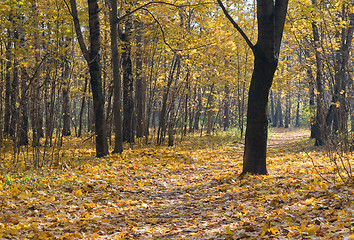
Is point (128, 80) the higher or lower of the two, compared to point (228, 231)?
higher

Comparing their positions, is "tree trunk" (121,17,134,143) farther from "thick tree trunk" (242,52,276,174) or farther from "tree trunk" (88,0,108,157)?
"thick tree trunk" (242,52,276,174)

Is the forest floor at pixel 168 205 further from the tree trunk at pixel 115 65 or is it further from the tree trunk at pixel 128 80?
the tree trunk at pixel 128 80

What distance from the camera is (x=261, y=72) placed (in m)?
7.55

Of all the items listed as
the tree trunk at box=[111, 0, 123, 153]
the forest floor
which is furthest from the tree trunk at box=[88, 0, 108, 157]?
the forest floor

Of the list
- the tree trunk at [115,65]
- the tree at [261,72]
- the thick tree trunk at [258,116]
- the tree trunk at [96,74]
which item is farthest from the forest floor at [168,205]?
the tree trunk at [115,65]

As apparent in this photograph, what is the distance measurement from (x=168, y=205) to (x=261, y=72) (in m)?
4.09

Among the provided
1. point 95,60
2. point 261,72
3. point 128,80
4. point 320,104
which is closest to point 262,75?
point 261,72

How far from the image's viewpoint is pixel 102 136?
10.0 metres

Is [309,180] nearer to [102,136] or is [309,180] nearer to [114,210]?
[114,210]

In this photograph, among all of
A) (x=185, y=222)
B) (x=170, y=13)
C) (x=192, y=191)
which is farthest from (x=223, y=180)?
(x=170, y=13)

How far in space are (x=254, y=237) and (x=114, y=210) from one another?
277cm

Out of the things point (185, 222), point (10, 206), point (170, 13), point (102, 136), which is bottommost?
point (185, 222)

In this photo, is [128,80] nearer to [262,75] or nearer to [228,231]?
[262,75]

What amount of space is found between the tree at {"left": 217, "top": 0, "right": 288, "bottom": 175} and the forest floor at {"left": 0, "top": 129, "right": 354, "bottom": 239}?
61cm
